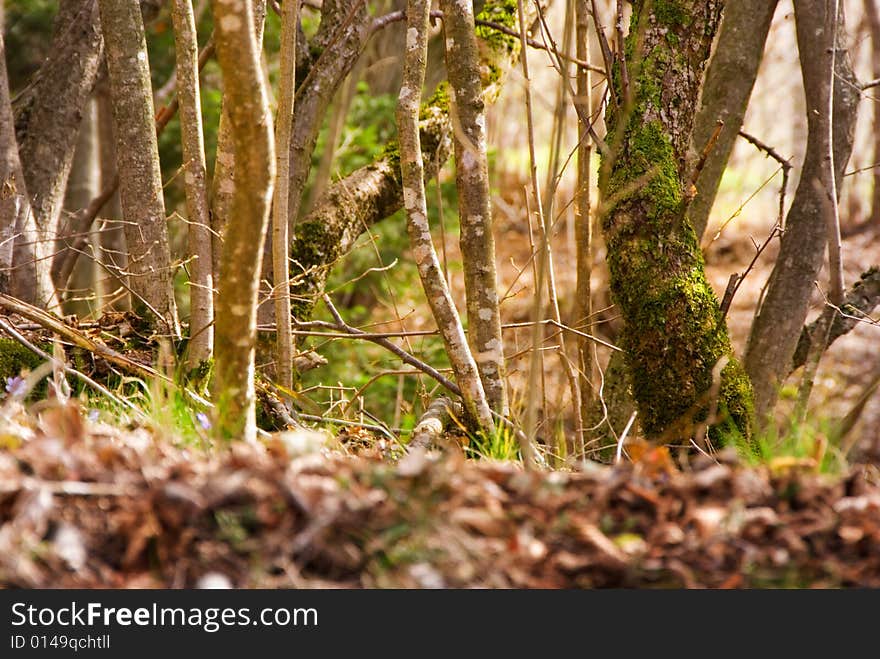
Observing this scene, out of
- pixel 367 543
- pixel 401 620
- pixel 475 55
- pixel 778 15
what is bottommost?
pixel 401 620

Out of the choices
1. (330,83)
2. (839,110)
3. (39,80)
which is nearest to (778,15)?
(839,110)

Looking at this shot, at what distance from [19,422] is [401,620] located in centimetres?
139

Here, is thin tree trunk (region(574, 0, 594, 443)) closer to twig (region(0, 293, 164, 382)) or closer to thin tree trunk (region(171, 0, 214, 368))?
thin tree trunk (region(171, 0, 214, 368))

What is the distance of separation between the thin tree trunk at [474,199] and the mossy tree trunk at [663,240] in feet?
1.63

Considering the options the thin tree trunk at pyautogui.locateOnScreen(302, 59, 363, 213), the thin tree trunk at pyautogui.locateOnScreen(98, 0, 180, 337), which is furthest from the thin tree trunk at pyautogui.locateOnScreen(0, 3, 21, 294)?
the thin tree trunk at pyautogui.locateOnScreen(302, 59, 363, 213)

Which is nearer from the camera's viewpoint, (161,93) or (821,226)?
(821,226)

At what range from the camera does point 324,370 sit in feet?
23.5

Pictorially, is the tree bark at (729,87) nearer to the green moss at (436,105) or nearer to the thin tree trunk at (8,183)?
the green moss at (436,105)

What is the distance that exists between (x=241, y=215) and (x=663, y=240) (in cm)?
179

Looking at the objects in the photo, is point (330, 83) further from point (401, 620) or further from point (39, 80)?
point (401, 620)

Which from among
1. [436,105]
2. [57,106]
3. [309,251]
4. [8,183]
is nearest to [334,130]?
[436,105]

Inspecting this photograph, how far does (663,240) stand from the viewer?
330 cm

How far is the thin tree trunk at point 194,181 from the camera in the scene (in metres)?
3.29

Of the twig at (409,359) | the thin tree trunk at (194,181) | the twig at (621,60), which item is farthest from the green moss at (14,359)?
the twig at (621,60)
